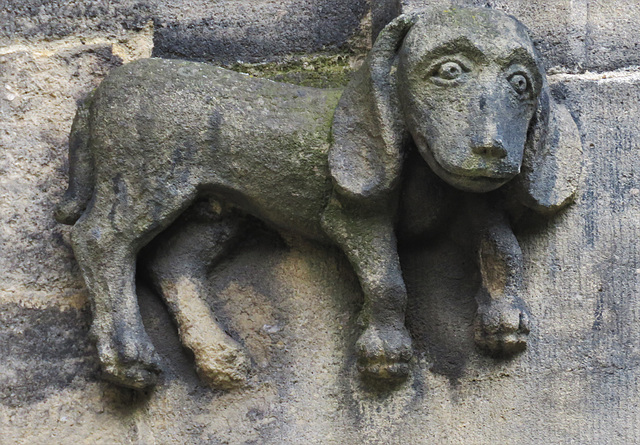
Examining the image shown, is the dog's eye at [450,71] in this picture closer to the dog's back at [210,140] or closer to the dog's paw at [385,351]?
the dog's back at [210,140]

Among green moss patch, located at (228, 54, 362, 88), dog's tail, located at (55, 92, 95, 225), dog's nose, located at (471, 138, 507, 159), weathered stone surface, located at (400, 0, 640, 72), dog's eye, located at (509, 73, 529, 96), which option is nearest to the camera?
dog's nose, located at (471, 138, 507, 159)

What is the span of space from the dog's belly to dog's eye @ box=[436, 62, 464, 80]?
0.35m

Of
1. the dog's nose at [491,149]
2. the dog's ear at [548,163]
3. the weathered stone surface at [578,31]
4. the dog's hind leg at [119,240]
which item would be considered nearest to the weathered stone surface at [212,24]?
the weathered stone surface at [578,31]

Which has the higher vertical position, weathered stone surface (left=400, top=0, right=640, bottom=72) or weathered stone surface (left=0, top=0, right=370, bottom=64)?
weathered stone surface (left=400, top=0, right=640, bottom=72)

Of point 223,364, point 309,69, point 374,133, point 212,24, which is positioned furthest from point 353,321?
point 212,24

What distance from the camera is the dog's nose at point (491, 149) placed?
8.09ft

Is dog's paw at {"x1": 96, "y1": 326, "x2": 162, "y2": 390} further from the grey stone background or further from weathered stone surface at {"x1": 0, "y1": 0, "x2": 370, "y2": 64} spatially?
weathered stone surface at {"x1": 0, "y1": 0, "x2": 370, "y2": 64}

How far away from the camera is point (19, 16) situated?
3111 mm

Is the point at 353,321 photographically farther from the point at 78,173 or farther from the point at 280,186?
the point at 78,173

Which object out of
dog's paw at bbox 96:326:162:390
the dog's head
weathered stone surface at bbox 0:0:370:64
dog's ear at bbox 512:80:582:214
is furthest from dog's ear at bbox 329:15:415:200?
dog's paw at bbox 96:326:162:390

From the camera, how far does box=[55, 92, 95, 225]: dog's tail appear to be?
111 inches

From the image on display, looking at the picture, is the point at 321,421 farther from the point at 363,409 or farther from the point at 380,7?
the point at 380,7

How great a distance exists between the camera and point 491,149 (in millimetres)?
2475

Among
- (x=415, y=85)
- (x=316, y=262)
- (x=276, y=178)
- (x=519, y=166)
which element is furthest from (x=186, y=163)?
(x=519, y=166)
